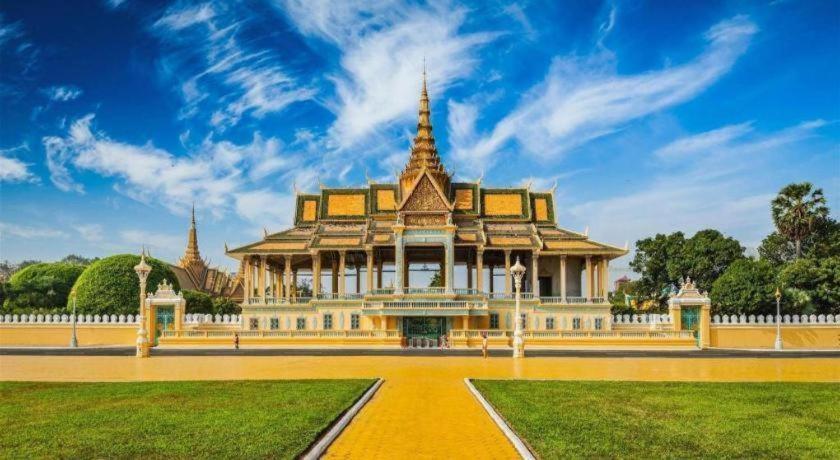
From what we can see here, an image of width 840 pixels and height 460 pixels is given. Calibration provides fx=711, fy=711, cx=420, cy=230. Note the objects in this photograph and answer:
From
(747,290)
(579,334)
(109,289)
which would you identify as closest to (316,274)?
(579,334)

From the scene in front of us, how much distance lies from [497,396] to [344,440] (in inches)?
228

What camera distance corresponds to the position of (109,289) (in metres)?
61.3

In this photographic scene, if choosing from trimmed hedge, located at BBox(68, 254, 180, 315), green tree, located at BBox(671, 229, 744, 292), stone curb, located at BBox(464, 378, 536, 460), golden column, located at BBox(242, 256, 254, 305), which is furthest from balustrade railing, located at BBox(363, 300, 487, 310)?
stone curb, located at BBox(464, 378, 536, 460)

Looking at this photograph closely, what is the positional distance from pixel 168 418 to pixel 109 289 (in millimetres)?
52857

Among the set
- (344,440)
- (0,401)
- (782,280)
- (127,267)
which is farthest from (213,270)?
(344,440)

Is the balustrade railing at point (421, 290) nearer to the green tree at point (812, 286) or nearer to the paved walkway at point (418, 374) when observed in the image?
the paved walkway at point (418, 374)

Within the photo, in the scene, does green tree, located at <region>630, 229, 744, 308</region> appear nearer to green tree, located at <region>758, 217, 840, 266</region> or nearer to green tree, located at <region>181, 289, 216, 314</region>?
green tree, located at <region>758, 217, 840, 266</region>

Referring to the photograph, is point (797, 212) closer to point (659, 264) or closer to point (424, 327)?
point (659, 264)

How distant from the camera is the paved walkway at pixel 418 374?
460 inches

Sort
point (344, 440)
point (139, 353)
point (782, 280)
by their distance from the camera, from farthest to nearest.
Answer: point (782, 280), point (139, 353), point (344, 440)

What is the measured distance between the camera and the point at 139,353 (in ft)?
107

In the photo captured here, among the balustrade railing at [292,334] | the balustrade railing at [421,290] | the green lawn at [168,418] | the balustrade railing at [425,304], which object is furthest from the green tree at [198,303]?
the green lawn at [168,418]

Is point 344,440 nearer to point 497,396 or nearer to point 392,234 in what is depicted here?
point 497,396

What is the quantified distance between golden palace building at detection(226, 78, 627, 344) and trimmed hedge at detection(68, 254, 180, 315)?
12.3 m
